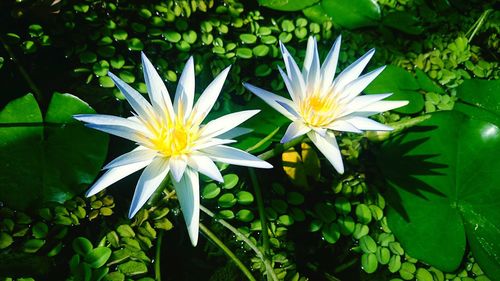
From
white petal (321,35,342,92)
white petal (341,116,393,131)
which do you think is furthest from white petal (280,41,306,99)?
white petal (341,116,393,131)

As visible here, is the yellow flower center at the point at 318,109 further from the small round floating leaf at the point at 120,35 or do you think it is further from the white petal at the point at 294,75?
the small round floating leaf at the point at 120,35

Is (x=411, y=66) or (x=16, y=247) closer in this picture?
(x=16, y=247)

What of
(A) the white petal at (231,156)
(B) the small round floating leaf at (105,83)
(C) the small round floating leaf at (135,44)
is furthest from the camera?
(C) the small round floating leaf at (135,44)

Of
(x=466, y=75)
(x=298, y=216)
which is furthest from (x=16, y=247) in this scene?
(x=466, y=75)

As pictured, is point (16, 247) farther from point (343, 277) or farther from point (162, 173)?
point (343, 277)

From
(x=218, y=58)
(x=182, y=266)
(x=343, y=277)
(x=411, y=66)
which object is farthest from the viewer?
(x=411, y=66)

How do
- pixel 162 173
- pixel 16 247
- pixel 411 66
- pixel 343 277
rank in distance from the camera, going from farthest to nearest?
pixel 411 66 → pixel 343 277 → pixel 16 247 → pixel 162 173

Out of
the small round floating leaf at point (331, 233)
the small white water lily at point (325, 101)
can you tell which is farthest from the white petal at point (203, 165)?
the small round floating leaf at point (331, 233)
